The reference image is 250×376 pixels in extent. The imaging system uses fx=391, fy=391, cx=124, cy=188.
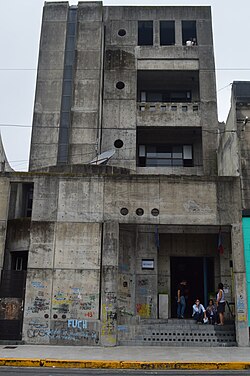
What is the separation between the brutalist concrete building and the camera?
16.7m

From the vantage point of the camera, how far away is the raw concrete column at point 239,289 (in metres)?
16.3

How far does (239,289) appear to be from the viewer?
55.0 ft

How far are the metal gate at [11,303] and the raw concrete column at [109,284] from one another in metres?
3.50

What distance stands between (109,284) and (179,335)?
12.0 feet

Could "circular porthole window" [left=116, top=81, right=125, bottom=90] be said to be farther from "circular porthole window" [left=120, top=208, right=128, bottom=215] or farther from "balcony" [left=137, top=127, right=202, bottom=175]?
"circular porthole window" [left=120, top=208, right=128, bottom=215]

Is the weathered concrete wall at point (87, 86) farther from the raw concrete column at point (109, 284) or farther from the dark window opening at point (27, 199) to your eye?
the raw concrete column at point (109, 284)

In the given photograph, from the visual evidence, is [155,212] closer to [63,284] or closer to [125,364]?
[63,284]

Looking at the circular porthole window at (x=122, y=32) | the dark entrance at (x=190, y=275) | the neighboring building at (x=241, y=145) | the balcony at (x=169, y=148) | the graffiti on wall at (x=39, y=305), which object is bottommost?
the graffiti on wall at (x=39, y=305)

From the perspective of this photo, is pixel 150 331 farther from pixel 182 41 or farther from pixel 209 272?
pixel 182 41

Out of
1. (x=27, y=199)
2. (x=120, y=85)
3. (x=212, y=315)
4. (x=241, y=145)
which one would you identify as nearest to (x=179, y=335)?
(x=212, y=315)

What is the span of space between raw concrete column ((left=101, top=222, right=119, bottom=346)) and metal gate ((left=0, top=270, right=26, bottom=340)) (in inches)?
138

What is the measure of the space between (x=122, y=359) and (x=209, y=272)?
411 inches

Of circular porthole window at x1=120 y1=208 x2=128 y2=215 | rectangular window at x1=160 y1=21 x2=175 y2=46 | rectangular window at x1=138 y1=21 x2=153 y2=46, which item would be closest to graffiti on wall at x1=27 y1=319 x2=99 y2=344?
circular porthole window at x1=120 y1=208 x2=128 y2=215

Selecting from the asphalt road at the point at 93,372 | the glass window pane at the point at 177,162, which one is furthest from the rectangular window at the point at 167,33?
the asphalt road at the point at 93,372
